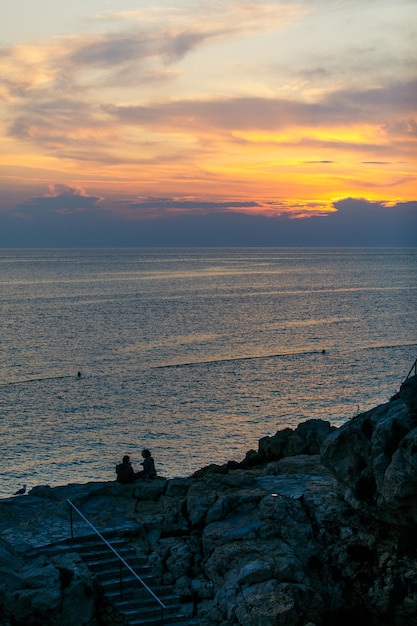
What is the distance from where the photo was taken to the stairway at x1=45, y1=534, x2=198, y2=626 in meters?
15.9

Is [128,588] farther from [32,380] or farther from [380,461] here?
[32,380]

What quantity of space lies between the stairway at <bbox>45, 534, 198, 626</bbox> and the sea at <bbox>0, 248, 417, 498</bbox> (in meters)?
15.8

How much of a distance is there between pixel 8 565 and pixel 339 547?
7.96 meters

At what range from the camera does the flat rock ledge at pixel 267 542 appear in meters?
15.7

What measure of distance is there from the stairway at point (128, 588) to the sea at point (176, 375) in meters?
15.8

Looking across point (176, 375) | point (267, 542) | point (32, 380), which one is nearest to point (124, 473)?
point (267, 542)

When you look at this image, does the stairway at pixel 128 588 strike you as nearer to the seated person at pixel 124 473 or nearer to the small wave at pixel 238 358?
the seated person at pixel 124 473

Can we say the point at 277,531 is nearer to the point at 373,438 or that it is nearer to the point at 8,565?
the point at 373,438

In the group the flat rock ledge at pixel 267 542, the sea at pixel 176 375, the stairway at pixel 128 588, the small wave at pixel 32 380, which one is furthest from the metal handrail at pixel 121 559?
the small wave at pixel 32 380

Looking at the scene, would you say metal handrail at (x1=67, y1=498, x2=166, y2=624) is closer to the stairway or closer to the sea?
the stairway

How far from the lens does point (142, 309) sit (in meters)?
115

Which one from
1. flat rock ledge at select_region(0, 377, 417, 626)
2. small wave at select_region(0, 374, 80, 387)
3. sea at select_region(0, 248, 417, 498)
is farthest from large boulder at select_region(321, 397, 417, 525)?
small wave at select_region(0, 374, 80, 387)

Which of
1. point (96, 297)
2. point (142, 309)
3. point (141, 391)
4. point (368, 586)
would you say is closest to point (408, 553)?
point (368, 586)

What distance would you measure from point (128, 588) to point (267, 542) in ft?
11.7
